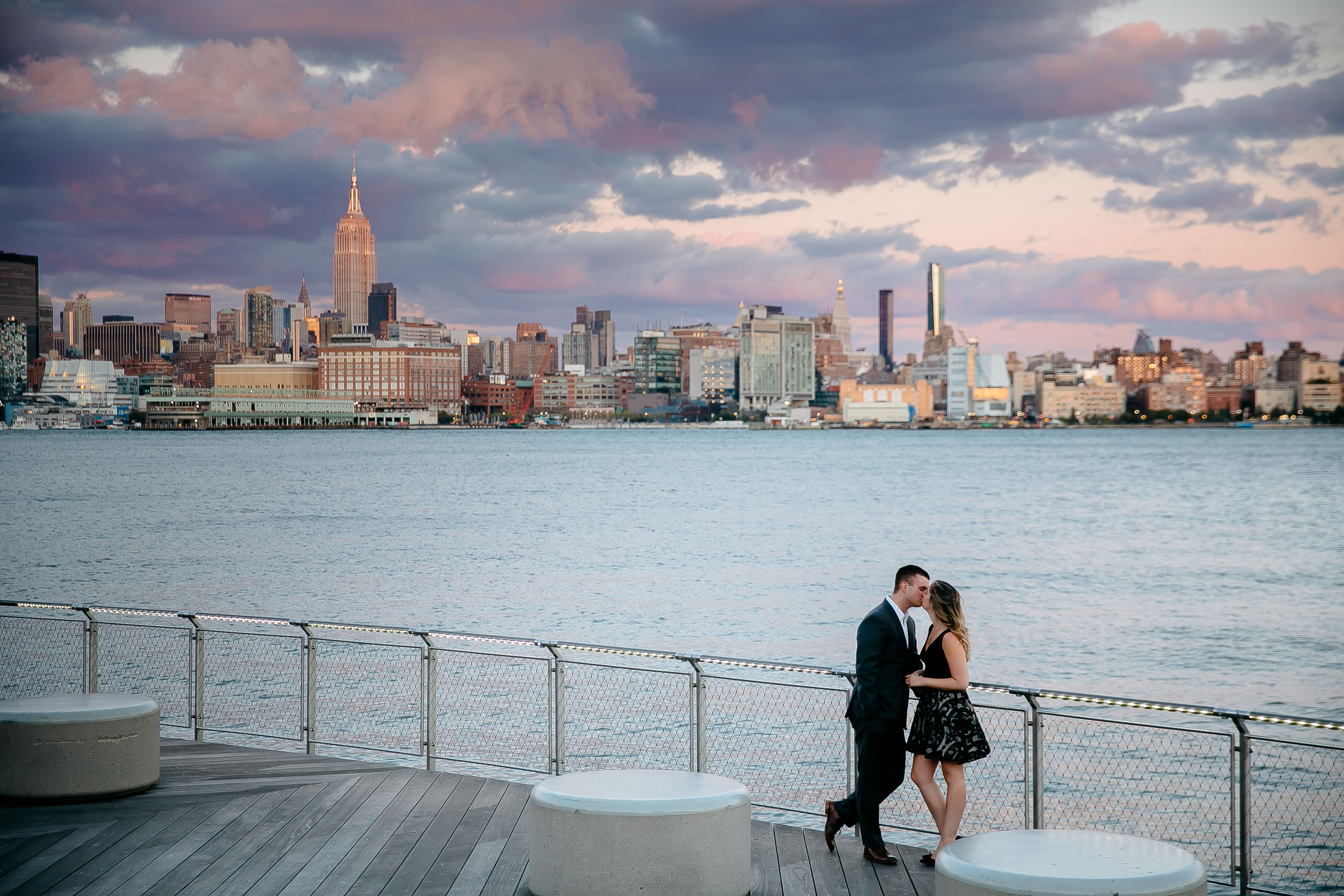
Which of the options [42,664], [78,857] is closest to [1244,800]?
[78,857]

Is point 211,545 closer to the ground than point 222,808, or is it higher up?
closer to the ground

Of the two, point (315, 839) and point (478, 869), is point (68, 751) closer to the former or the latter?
point (315, 839)

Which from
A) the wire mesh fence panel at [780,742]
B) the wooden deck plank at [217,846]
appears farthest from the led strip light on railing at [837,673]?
the wire mesh fence panel at [780,742]

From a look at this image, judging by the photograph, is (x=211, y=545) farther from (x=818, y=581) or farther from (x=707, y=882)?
(x=707, y=882)

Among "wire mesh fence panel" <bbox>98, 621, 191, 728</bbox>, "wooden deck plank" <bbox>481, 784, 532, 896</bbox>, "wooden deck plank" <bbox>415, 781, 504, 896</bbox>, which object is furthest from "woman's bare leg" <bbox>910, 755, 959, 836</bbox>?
"wire mesh fence panel" <bbox>98, 621, 191, 728</bbox>

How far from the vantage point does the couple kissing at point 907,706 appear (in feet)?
22.3

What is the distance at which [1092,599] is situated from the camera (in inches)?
1375

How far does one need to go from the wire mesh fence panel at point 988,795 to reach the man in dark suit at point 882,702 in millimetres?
3315

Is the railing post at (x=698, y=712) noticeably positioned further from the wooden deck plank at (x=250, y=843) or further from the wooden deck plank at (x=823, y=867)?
the wooden deck plank at (x=250, y=843)

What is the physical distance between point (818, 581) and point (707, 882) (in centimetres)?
3295

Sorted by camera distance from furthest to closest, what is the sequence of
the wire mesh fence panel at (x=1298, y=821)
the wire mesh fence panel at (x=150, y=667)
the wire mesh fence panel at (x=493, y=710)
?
the wire mesh fence panel at (x=150, y=667), the wire mesh fence panel at (x=493, y=710), the wire mesh fence panel at (x=1298, y=821)

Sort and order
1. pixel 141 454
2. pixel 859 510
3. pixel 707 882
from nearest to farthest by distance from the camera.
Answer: pixel 707 882 → pixel 859 510 → pixel 141 454

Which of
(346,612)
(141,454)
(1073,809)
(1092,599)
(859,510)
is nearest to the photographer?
(1073,809)

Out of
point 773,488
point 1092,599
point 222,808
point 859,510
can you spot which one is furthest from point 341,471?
point 222,808
